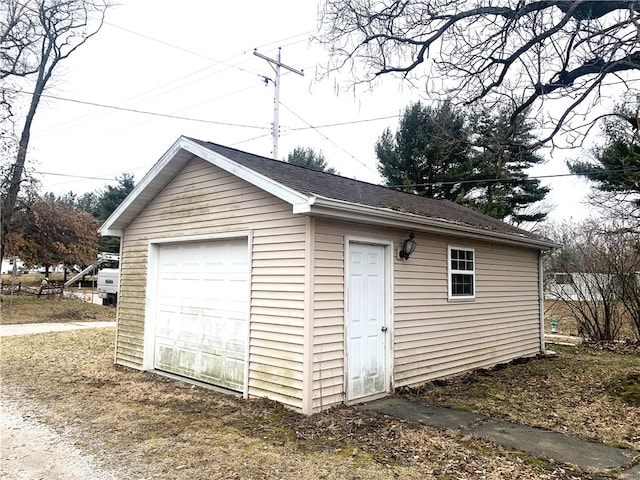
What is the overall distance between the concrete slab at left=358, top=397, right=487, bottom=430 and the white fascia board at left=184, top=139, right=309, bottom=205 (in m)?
2.72

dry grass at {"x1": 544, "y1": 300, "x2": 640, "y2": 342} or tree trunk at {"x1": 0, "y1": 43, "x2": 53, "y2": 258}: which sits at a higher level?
tree trunk at {"x1": 0, "y1": 43, "x2": 53, "y2": 258}

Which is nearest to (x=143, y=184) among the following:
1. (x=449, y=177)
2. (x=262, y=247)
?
(x=262, y=247)

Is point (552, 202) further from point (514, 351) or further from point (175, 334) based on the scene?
point (175, 334)

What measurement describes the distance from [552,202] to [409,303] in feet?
69.7

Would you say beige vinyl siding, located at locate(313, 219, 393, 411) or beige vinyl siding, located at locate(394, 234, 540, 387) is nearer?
beige vinyl siding, located at locate(313, 219, 393, 411)

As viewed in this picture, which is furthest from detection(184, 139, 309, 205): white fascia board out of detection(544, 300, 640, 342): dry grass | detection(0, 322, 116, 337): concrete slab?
detection(544, 300, 640, 342): dry grass

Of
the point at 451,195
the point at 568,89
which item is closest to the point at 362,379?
the point at 568,89

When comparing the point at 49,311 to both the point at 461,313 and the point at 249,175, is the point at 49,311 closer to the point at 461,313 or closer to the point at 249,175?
the point at 249,175

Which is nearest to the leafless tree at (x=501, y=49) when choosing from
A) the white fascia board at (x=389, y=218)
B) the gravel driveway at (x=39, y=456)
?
the white fascia board at (x=389, y=218)

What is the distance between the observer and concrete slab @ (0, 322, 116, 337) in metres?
12.9

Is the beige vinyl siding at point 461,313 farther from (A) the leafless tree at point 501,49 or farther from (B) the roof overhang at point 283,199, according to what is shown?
(A) the leafless tree at point 501,49

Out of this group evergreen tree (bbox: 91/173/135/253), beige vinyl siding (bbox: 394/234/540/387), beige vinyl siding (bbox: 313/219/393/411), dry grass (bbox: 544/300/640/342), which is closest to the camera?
beige vinyl siding (bbox: 313/219/393/411)

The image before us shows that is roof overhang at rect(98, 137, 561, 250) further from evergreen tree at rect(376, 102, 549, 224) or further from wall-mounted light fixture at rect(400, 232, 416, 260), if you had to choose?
evergreen tree at rect(376, 102, 549, 224)

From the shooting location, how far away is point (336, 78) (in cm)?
662
